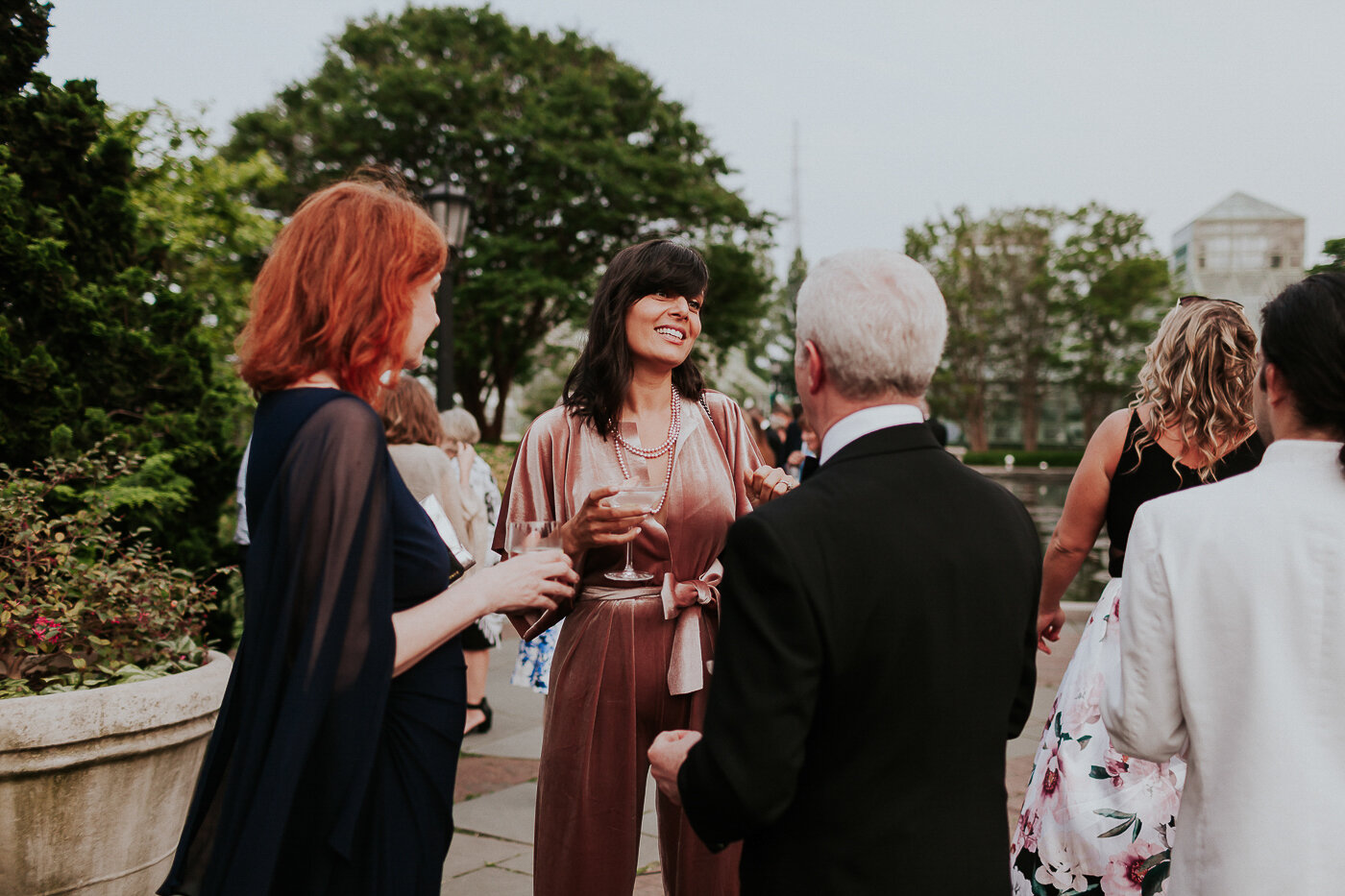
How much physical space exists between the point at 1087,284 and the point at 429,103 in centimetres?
2797

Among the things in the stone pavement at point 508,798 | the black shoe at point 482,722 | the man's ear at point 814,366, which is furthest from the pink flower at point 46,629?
the man's ear at point 814,366

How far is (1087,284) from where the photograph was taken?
39.7 meters

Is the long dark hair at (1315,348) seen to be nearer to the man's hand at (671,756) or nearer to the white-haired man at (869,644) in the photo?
the white-haired man at (869,644)

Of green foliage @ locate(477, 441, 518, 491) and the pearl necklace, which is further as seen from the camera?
green foliage @ locate(477, 441, 518, 491)

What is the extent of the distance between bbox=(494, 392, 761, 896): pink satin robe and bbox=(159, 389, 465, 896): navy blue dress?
801mm

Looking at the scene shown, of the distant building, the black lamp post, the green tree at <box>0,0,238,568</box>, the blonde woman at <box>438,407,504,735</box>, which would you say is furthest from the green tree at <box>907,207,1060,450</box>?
the green tree at <box>0,0,238,568</box>

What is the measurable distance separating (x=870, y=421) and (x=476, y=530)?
502cm

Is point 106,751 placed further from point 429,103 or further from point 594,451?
point 429,103

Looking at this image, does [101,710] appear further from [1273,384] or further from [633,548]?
[1273,384]

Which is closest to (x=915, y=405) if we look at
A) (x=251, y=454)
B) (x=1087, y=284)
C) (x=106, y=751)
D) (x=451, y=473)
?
(x=251, y=454)

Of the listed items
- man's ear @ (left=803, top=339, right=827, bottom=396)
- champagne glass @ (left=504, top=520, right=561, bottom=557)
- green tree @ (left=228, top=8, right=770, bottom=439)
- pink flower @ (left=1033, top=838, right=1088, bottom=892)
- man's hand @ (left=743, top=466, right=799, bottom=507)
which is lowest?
pink flower @ (left=1033, top=838, right=1088, bottom=892)

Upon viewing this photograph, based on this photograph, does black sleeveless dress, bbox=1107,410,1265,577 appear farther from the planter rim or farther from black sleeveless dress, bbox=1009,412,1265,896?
the planter rim

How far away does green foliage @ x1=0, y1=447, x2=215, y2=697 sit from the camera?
132 inches

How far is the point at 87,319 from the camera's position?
4.80 meters
